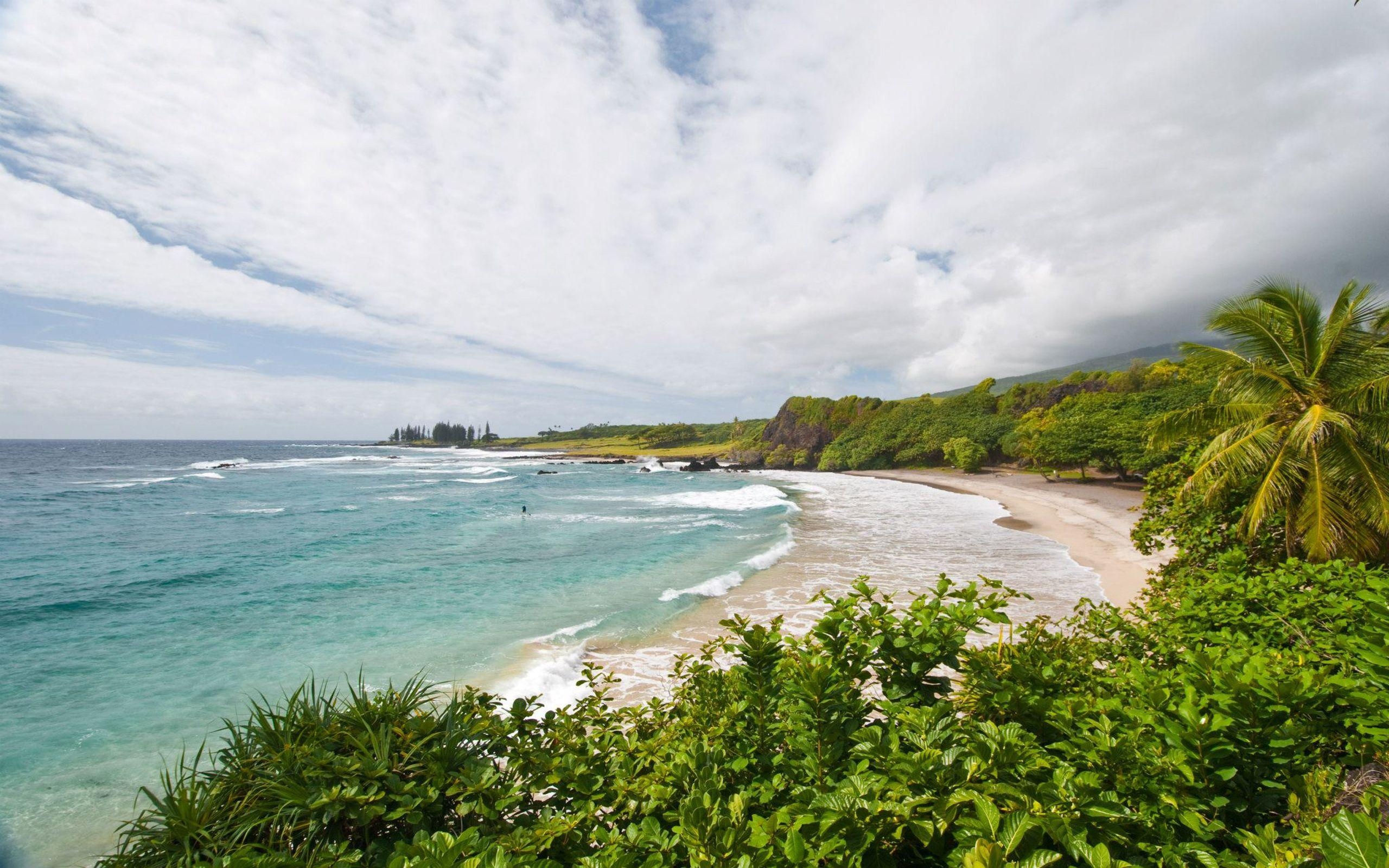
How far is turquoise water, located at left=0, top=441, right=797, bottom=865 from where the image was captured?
28.0 feet

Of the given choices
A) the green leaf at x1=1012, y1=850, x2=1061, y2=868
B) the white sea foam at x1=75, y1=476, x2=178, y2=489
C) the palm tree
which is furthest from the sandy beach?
the white sea foam at x1=75, y1=476, x2=178, y2=489

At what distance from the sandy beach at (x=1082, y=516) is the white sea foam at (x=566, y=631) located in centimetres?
1129

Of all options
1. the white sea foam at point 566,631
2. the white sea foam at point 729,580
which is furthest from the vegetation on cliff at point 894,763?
the white sea foam at point 729,580

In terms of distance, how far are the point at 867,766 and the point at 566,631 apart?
39.1 ft

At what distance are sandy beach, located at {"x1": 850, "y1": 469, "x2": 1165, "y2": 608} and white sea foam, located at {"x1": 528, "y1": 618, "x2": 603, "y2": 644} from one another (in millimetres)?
11294

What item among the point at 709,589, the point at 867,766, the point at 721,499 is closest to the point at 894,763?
the point at 867,766

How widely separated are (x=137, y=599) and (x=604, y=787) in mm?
21693

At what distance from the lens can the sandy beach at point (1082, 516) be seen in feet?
53.1

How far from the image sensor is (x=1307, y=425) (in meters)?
7.50

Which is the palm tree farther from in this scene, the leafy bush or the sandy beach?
the leafy bush

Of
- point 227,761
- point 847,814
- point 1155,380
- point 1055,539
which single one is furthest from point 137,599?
point 1155,380

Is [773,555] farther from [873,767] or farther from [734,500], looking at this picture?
[734,500]

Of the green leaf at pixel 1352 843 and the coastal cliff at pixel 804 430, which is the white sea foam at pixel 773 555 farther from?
the coastal cliff at pixel 804 430

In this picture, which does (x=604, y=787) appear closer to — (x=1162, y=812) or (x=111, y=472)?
(x=1162, y=812)
